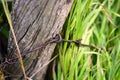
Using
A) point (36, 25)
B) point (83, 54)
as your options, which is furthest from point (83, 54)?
point (36, 25)

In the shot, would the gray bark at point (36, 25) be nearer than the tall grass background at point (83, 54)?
Yes

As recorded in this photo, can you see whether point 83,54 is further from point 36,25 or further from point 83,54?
point 36,25

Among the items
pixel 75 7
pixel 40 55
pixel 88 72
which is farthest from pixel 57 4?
pixel 88 72

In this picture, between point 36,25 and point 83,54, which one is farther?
point 83,54

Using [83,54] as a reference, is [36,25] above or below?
above

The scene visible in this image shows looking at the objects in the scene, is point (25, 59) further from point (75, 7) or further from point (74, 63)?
point (75, 7)

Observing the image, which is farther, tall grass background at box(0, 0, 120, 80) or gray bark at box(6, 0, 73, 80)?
tall grass background at box(0, 0, 120, 80)

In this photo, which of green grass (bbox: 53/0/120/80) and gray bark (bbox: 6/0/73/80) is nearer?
gray bark (bbox: 6/0/73/80)

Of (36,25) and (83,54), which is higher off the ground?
(36,25)
